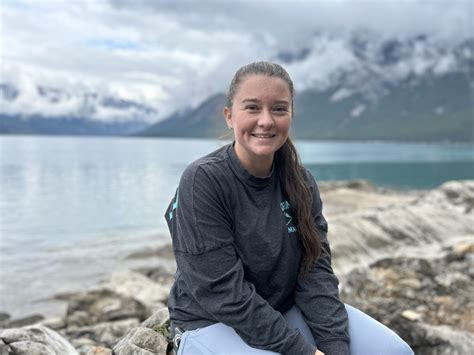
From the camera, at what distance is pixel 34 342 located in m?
5.26

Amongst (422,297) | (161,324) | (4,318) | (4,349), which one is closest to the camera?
(4,349)

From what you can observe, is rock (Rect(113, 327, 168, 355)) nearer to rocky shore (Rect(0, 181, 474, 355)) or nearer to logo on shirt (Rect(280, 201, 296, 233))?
rocky shore (Rect(0, 181, 474, 355))

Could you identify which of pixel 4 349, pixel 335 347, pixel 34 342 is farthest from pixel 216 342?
pixel 34 342

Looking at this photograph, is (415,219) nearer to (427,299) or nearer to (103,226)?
(427,299)

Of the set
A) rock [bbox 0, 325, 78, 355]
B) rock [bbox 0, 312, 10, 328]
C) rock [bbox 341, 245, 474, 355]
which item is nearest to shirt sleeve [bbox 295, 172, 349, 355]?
rock [bbox 0, 325, 78, 355]

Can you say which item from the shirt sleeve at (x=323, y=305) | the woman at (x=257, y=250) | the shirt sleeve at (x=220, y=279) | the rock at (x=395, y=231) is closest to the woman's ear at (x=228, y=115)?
the woman at (x=257, y=250)

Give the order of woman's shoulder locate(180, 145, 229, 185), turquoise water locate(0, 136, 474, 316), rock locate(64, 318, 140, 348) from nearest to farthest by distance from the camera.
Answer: woman's shoulder locate(180, 145, 229, 185) → rock locate(64, 318, 140, 348) → turquoise water locate(0, 136, 474, 316)

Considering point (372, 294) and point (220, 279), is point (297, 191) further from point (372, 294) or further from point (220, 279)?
point (372, 294)

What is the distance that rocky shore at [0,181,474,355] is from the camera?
18.0 feet

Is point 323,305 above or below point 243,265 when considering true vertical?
below

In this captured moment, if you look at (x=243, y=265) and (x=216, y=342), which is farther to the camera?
(x=243, y=265)

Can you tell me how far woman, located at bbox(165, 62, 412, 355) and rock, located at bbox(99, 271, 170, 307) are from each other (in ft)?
26.2

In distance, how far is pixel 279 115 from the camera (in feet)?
12.7

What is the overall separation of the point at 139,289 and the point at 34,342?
7401 mm
